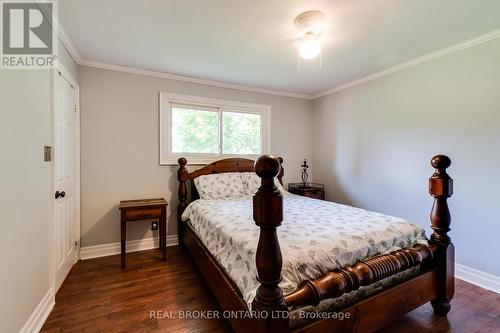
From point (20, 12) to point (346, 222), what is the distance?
8.83ft

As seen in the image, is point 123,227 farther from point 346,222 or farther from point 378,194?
point 378,194

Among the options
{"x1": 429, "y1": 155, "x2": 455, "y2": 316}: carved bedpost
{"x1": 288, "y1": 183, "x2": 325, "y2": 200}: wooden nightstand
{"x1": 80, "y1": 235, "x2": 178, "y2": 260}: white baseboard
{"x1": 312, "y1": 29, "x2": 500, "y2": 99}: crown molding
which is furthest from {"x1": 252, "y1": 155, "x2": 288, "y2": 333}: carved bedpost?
{"x1": 288, "y1": 183, "x2": 325, "y2": 200}: wooden nightstand

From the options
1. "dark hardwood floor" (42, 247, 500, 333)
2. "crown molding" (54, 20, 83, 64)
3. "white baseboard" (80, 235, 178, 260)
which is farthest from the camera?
"white baseboard" (80, 235, 178, 260)

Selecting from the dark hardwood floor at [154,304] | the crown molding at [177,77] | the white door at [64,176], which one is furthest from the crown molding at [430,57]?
the white door at [64,176]

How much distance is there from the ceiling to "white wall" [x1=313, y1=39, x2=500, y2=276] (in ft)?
1.01

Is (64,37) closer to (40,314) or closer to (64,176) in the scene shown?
(64,176)

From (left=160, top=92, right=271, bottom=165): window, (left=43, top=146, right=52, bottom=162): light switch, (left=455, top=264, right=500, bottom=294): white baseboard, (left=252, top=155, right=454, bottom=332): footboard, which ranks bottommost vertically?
(left=455, top=264, right=500, bottom=294): white baseboard

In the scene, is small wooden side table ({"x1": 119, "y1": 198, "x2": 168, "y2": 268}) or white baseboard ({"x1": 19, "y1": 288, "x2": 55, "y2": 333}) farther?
small wooden side table ({"x1": 119, "y1": 198, "x2": 168, "y2": 268})

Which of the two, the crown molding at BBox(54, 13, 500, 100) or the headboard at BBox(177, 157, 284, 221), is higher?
the crown molding at BBox(54, 13, 500, 100)

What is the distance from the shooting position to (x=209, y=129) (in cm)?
345

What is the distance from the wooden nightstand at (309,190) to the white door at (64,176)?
2953mm

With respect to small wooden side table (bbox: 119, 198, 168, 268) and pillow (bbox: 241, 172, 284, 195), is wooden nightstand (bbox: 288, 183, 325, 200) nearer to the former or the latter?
pillow (bbox: 241, 172, 284, 195)

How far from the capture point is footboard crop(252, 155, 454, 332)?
994 mm

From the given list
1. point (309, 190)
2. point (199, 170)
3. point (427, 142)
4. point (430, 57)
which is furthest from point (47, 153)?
point (430, 57)
